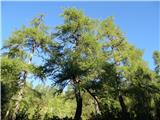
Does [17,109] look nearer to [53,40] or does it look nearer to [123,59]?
[53,40]

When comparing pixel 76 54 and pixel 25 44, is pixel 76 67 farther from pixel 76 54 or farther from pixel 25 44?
pixel 25 44

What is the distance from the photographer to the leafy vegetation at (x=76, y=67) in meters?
24.5

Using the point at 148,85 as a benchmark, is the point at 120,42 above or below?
above

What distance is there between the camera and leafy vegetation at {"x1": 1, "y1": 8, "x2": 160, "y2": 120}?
24.5 metres

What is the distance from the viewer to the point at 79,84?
23.8 metres

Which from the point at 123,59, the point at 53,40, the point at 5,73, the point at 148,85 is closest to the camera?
the point at 5,73

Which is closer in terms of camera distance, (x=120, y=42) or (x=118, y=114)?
(x=118, y=114)

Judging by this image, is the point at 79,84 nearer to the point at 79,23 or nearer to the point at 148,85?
the point at 79,23

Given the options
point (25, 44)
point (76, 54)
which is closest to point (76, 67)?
point (76, 54)

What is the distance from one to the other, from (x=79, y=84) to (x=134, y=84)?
25.0 ft

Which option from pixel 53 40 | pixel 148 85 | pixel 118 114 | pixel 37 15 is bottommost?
pixel 118 114

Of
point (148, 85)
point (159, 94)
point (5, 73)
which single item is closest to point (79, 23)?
point (5, 73)

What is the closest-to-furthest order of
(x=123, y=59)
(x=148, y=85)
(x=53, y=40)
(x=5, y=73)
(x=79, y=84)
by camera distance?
(x=79, y=84)
(x=5, y=73)
(x=53, y=40)
(x=123, y=59)
(x=148, y=85)

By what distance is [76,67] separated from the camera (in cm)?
2397
